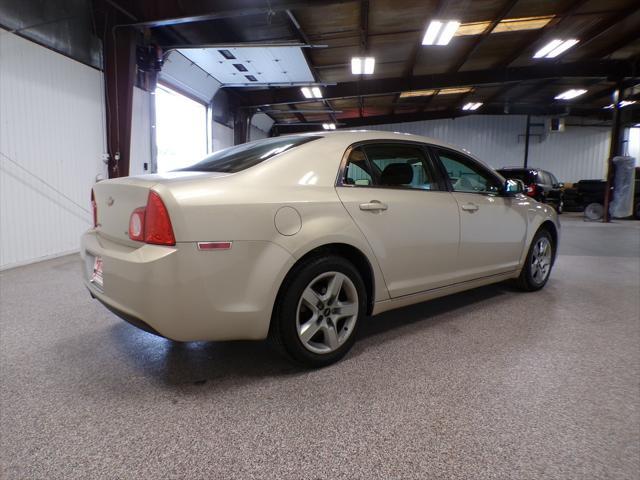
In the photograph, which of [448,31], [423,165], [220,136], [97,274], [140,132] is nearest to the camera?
[97,274]

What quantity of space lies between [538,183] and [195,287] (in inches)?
435

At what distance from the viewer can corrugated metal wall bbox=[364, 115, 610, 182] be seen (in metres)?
17.3

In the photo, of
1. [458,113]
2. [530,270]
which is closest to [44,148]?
[530,270]

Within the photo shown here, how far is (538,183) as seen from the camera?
10.5 meters

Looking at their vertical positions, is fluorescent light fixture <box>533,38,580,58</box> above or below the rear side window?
above

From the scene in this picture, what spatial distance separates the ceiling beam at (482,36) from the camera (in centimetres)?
674

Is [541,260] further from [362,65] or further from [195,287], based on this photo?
[362,65]

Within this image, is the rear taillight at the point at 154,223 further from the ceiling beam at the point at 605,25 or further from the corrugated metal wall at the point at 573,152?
the corrugated metal wall at the point at 573,152

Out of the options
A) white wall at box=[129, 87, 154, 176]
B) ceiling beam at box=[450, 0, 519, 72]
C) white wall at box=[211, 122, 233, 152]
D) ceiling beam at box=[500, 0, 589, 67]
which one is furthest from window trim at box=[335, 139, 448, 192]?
white wall at box=[211, 122, 233, 152]

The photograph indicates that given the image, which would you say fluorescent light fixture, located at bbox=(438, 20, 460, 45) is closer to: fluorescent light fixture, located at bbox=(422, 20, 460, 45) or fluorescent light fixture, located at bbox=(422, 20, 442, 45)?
fluorescent light fixture, located at bbox=(422, 20, 460, 45)

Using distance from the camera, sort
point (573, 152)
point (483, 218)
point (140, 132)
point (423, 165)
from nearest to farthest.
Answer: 1. point (423, 165)
2. point (483, 218)
3. point (140, 132)
4. point (573, 152)

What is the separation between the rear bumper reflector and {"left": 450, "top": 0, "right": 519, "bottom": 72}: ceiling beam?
7.27 meters

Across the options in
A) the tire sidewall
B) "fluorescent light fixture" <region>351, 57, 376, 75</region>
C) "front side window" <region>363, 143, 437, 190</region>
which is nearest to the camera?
"front side window" <region>363, 143, 437, 190</region>

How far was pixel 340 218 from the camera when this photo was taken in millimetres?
2043
